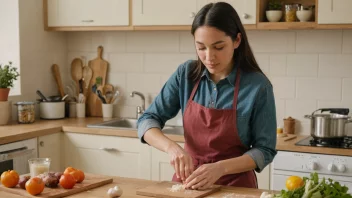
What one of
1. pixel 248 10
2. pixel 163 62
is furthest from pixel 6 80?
pixel 248 10

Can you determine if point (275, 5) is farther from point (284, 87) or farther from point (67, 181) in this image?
point (67, 181)

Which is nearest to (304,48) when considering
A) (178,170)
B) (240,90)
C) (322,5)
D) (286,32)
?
(286,32)

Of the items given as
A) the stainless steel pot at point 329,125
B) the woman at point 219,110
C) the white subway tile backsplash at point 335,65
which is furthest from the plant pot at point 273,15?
the woman at point 219,110

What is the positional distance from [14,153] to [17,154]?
0.10 feet

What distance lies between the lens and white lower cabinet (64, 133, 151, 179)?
378 cm

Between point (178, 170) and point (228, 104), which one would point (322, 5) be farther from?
point (178, 170)

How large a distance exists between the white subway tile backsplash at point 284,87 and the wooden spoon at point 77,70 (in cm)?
161

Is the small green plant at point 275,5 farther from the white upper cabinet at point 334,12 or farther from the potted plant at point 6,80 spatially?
the potted plant at point 6,80

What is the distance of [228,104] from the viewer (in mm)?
2400

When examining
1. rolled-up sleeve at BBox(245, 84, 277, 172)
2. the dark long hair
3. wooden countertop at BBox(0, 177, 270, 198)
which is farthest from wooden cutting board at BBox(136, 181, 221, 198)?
the dark long hair

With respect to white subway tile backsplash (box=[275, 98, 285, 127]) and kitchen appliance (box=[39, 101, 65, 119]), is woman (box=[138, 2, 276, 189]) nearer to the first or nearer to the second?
white subway tile backsplash (box=[275, 98, 285, 127])

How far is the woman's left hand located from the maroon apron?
9.4 inches

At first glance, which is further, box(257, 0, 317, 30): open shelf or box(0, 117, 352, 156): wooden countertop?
box(257, 0, 317, 30): open shelf

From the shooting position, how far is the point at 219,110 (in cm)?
241
